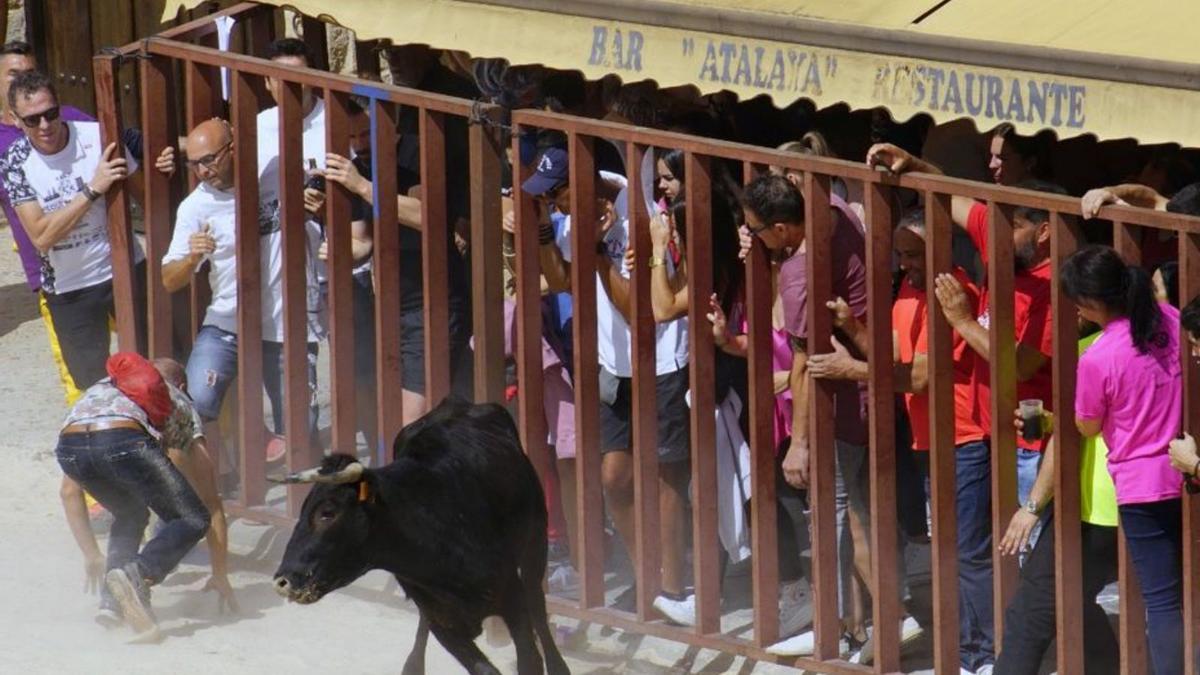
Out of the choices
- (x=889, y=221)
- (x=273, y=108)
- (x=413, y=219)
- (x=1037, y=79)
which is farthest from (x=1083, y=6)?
(x=273, y=108)

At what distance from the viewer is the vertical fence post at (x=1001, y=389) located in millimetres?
6375

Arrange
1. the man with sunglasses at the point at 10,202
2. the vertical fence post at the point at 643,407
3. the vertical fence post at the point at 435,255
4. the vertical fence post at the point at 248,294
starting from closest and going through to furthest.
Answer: the vertical fence post at the point at 643,407 < the vertical fence post at the point at 435,255 < the vertical fence post at the point at 248,294 < the man with sunglasses at the point at 10,202

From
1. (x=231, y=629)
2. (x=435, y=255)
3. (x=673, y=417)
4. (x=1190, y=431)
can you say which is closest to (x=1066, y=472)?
(x=1190, y=431)

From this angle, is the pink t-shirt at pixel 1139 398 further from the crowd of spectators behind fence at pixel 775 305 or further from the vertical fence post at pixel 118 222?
the vertical fence post at pixel 118 222

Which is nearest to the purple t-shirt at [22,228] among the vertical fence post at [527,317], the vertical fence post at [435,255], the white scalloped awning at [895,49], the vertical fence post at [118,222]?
the vertical fence post at [118,222]

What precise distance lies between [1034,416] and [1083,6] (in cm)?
150

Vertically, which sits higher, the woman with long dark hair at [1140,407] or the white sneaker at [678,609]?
the woman with long dark hair at [1140,407]

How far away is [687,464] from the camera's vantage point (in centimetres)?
766

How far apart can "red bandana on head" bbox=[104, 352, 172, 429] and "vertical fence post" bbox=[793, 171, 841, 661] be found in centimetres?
234

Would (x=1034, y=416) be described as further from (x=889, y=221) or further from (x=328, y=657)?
(x=328, y=657)

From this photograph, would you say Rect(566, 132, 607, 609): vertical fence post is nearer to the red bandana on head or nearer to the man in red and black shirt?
the man in red and black shirt

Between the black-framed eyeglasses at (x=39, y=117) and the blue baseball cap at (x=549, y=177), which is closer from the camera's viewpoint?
the blue baseball cap at (x=549, y=177)

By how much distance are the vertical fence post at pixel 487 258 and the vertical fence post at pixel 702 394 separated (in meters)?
0.81

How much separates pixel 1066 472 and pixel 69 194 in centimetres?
435
